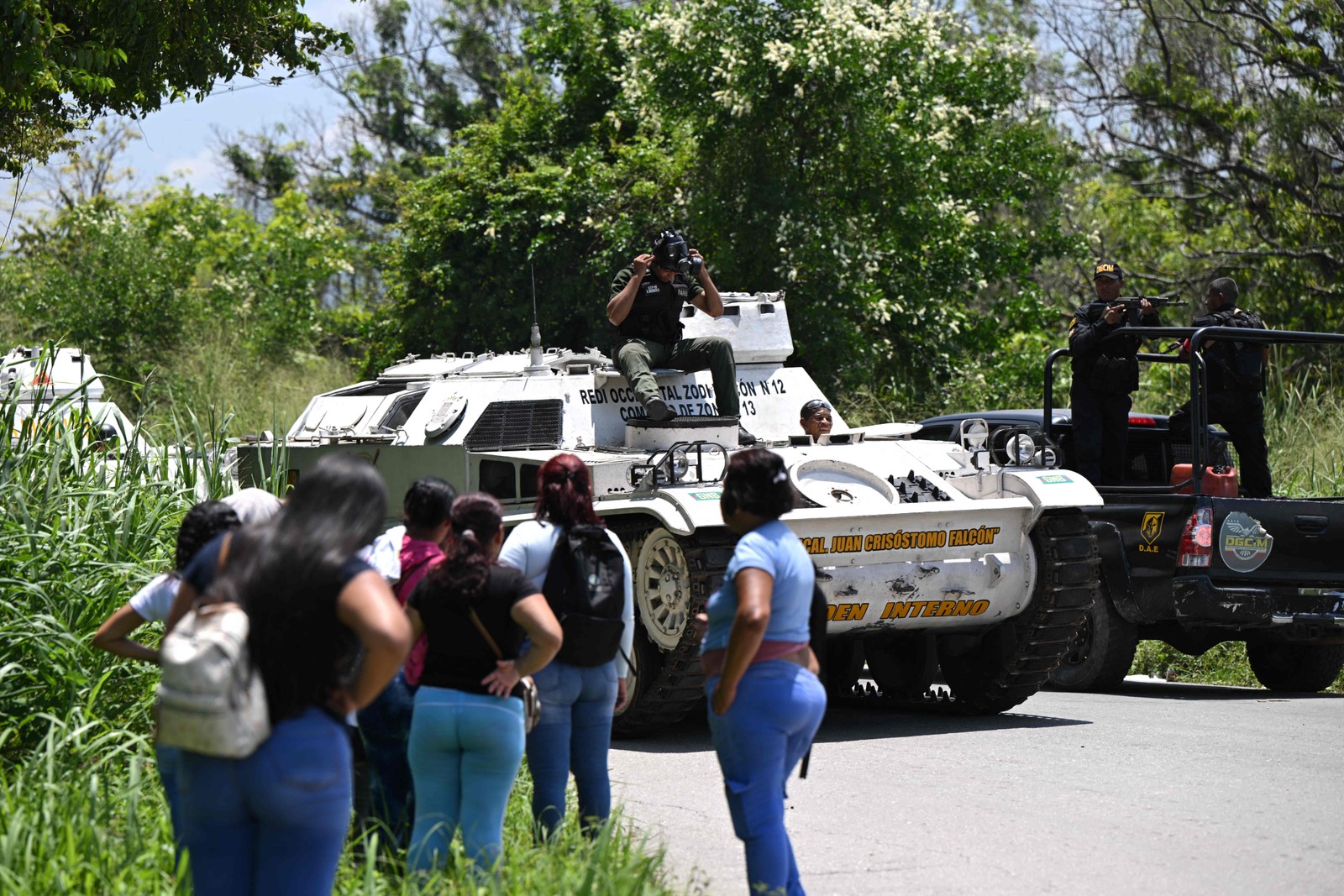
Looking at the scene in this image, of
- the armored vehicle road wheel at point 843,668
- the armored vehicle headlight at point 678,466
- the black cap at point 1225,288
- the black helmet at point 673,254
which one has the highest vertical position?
the black helmet at point 673,254

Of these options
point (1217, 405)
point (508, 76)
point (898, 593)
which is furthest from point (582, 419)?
point (508, 76)

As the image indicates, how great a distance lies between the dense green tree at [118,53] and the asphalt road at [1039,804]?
187 inches

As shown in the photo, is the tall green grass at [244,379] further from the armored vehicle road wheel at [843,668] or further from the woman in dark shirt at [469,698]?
the woman in dark shirt at [469,698]

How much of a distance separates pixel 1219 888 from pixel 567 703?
2342mm

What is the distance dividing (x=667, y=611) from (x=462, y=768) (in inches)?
161

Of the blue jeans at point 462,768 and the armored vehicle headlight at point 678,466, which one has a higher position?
the armored vehicle headlight at point 678,466

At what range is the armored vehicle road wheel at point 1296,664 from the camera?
11.6 meters

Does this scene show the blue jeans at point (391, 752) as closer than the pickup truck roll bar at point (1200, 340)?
Yes

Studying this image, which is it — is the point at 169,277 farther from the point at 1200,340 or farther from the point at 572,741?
the point at 572,741

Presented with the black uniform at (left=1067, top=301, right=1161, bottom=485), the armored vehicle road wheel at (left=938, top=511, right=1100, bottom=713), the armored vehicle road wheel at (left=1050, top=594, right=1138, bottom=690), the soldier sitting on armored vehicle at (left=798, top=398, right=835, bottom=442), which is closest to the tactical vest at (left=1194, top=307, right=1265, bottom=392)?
the black uniform at (left=1067, top=301, right=1161, bottom=485)

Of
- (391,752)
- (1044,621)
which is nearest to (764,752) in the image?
(391,752)

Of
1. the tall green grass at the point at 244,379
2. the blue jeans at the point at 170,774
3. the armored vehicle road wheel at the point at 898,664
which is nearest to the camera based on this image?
the blue jeans at the point at 170,774

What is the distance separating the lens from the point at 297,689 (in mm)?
3977

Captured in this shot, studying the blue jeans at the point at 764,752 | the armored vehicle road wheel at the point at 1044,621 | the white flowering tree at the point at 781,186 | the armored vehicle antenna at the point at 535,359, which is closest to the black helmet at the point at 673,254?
the armored vehicle antenna at the point at 535,359
